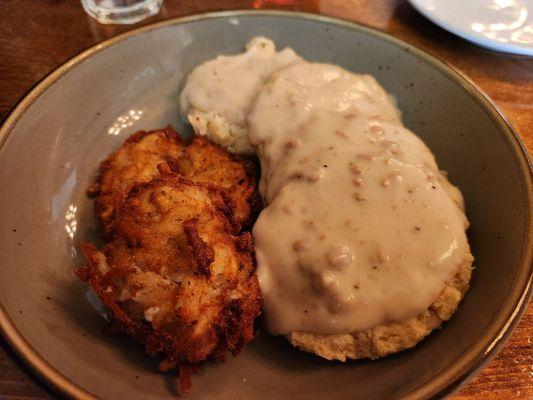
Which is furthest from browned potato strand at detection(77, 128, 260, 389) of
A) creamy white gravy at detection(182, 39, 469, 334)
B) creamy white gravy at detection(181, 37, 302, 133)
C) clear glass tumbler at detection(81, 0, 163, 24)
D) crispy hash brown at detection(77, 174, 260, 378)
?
clear glass tumbler at detection(81, 0, 163, 24)

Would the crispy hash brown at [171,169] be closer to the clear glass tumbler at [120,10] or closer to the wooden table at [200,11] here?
the wooden table at [200,11]

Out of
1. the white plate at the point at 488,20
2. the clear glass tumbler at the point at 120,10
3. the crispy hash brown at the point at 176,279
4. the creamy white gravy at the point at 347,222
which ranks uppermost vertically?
the white plate at the point at 488,20

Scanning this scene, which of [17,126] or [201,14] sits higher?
[201,14]

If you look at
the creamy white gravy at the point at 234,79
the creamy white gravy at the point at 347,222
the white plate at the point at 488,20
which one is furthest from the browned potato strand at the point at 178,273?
→ the white plate at the point at 488,20

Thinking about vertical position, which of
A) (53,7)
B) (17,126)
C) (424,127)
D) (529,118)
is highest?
(529,118)

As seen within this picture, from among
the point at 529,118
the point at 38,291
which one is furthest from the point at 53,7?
the point at 529,118

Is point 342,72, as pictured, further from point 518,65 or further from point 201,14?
point 518,65
